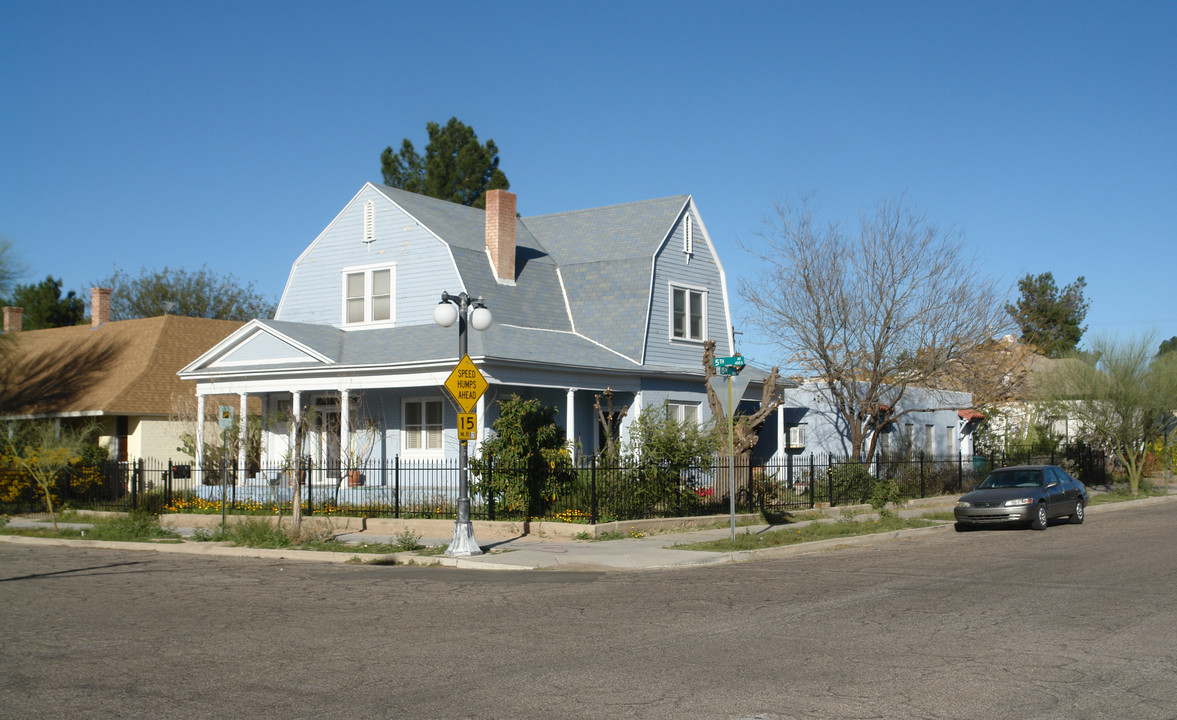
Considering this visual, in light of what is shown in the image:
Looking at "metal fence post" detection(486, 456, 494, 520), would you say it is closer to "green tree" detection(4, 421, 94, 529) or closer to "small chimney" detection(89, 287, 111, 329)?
"green tree" detection(4, 421, 94, 529)

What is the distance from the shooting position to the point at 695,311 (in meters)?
31.5

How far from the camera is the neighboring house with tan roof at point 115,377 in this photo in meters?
31.5

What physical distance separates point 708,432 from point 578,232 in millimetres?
11684

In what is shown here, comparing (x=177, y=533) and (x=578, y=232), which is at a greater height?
→ (x=578, y=232)

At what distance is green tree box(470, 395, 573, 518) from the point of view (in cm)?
2138

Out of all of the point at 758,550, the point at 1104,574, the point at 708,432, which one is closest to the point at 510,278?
the point at 708,432

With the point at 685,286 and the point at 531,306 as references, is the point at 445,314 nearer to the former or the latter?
the point at 531,306

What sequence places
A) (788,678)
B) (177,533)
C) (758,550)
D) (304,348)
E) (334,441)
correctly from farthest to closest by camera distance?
(334,441) → (304,348) → (177,533) → (758,550) → (788,678)

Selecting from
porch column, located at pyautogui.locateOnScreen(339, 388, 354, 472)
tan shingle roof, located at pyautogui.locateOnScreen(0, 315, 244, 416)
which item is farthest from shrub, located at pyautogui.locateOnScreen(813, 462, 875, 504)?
tan shingle roof, located at pyautogui.locateOnScreen(0, 315, 244, 416)

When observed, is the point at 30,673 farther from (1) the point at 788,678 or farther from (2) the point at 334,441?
(2) the point at 334,441

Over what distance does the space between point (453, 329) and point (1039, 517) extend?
14.8 meters

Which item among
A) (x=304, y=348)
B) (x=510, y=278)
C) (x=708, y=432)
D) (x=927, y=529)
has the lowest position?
(x=927, y=529)

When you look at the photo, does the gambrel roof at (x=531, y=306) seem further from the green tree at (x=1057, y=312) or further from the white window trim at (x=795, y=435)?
the green tree at (x=1057, y=312)

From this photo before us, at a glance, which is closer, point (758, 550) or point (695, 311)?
point (758, 550)
